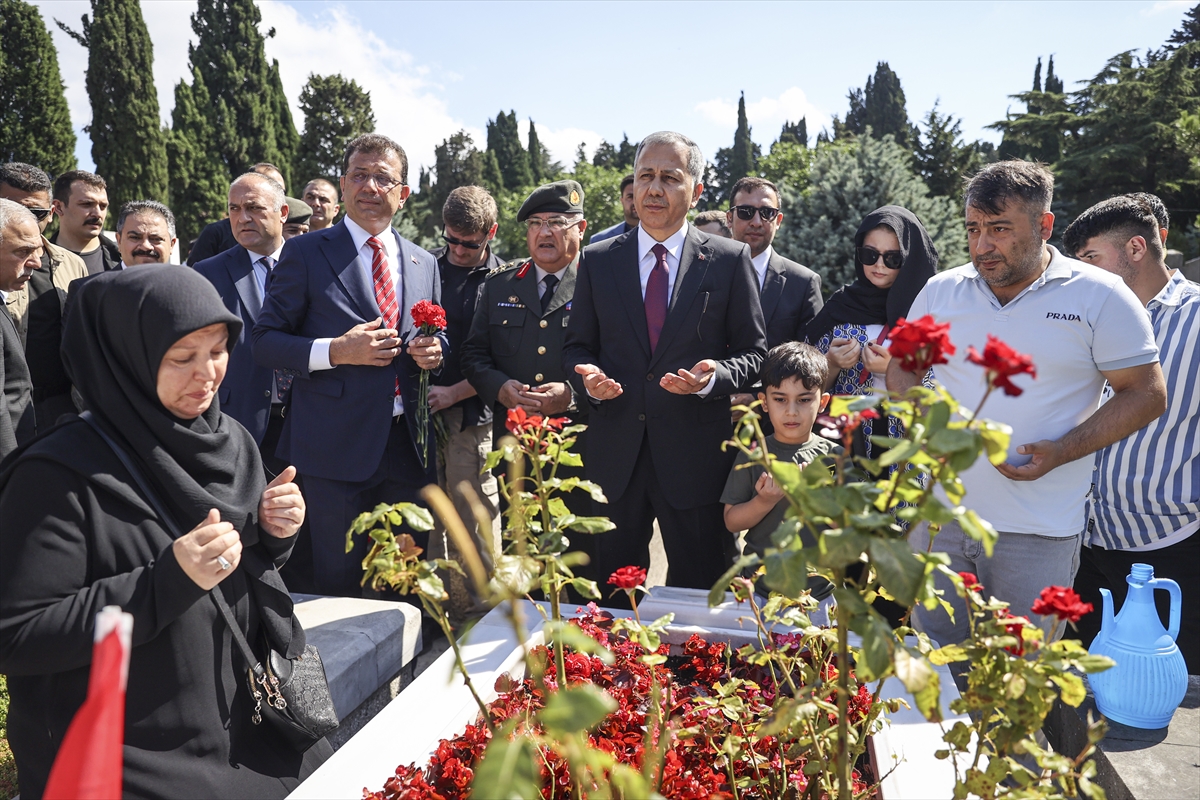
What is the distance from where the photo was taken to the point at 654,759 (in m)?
1.06

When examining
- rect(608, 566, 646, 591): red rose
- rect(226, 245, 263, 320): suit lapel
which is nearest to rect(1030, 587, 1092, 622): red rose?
rect(608, 566, 646, 591): red rose

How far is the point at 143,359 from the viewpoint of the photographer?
77.9 inches

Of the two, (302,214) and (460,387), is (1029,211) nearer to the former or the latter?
(460,387)

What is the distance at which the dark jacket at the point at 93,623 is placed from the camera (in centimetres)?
180

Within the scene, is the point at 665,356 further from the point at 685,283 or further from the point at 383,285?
the point at 383,285

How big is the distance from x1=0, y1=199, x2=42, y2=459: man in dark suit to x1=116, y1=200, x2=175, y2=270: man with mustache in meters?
0.45

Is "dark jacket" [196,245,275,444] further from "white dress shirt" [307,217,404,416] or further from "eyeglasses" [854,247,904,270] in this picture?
"eyeglasses" [854,247,904,270]

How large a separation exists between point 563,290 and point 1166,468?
122 inches

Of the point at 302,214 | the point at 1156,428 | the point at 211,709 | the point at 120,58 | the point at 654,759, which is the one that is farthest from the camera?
the point at 120,58

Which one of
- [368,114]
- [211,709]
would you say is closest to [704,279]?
[211,709]

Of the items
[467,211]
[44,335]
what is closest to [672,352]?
[467,211]

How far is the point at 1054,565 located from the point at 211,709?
2.82 metres

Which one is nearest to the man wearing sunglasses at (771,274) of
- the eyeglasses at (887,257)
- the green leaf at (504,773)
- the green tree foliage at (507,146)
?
the eyeglasses at (887,257)

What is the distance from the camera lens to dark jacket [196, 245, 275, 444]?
4.28 meters
